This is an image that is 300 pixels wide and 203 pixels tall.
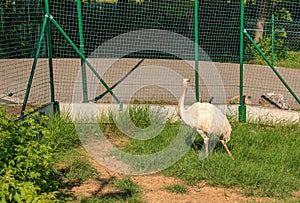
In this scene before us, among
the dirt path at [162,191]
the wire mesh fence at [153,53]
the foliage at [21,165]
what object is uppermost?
the wire mesh fence at [153,53]

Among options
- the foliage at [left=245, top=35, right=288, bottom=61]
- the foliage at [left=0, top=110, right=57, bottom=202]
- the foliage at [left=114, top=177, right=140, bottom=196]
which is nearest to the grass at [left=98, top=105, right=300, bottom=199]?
the foliage at [left=114, top=177, right=140, bottom=196]

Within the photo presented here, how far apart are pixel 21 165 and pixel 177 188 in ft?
6.83

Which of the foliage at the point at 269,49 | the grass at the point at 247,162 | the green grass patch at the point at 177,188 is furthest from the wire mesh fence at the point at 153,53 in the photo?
the green grass patch at the point at 177,188

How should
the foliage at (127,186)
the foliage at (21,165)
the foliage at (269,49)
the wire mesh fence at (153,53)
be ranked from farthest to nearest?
1. the foliage at (269,49)
2. the wire mesh fence at (153,53)
3. the foliage at (127,186)
4. the foliage at (21,165)

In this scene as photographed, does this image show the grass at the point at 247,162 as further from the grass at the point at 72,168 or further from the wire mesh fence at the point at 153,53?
the wire mesh fence at the point at 153,53

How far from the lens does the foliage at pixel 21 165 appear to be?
386 cm

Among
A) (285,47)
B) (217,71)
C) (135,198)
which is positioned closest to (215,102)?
(217,71)

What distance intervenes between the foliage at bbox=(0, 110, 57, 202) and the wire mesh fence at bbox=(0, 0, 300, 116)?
144 inches

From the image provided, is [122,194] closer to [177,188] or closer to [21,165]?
[177,188]

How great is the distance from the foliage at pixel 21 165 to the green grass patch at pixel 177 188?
4.91 ft

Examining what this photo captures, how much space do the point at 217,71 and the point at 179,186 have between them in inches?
250

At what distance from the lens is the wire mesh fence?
9.49 meters

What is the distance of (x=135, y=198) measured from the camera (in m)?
5.37

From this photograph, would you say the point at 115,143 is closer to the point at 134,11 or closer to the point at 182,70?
the point at 134,11
